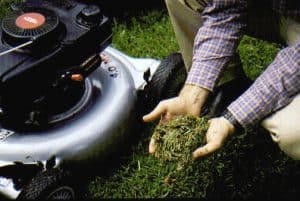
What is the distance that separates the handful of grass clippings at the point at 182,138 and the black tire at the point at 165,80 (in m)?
0.36

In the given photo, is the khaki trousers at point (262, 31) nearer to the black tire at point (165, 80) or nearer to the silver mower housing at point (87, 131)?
the black tire at point (165, 80)

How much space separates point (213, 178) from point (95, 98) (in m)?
0.42

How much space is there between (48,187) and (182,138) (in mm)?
370

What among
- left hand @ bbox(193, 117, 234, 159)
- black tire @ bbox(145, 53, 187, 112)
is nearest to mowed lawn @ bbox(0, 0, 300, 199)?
black tire @ bbox(145, 53, 187, 112)

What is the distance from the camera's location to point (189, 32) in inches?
69.9

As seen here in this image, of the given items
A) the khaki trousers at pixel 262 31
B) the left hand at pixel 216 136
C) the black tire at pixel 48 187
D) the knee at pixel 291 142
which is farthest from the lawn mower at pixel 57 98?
the knee at pixel 291 142

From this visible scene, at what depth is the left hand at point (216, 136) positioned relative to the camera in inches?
54.0

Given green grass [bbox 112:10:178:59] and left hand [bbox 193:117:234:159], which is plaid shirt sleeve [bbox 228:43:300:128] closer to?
left hand [bbox 193:117:234:159]

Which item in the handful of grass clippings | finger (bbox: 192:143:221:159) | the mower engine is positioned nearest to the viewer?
finger (bbox: 192:143:221:159)

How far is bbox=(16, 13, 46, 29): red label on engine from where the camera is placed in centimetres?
163

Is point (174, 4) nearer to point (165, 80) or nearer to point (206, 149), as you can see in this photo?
point (165, 80)

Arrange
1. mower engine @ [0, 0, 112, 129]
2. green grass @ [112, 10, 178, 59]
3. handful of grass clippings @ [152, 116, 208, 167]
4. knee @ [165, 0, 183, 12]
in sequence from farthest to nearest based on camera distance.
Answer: green grass @ [112, 10, 178, 59] → knee @ [165, 0, 183, 12] → mower engine @ [0, 0, 112, 129] → handful of grass clippings @ [152, 116, 208, 167]

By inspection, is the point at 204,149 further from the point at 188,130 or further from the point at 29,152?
the point at 29,152

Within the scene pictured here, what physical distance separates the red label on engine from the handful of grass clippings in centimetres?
45
